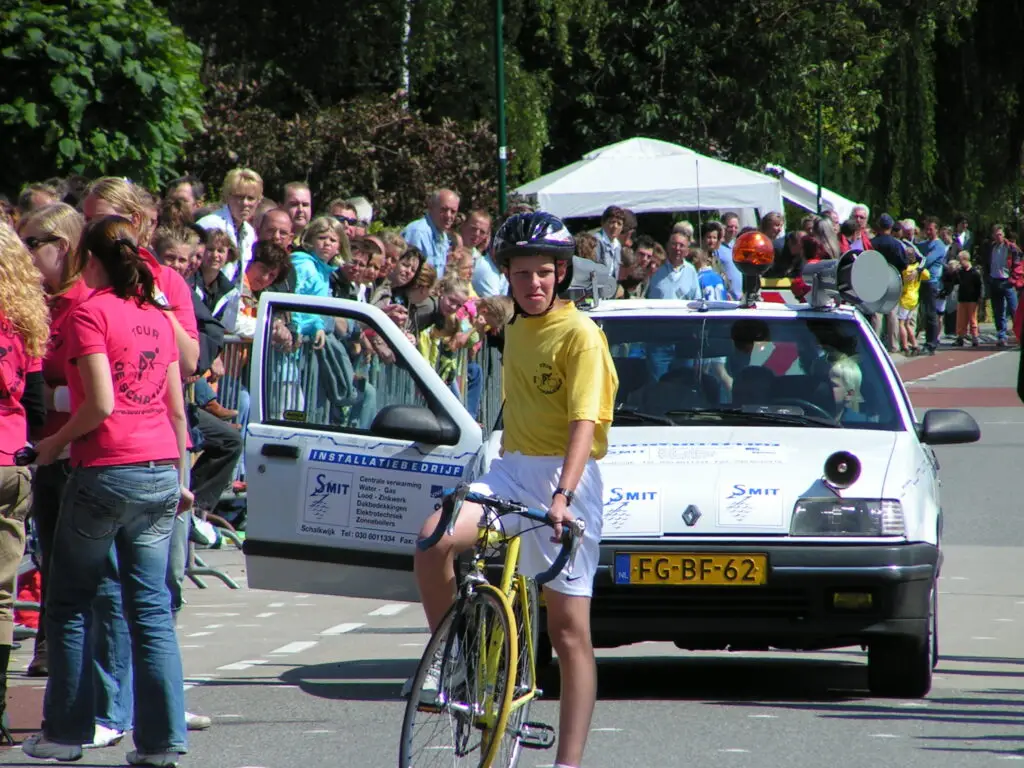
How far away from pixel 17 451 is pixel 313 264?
5.85m

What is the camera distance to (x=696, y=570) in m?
7.74

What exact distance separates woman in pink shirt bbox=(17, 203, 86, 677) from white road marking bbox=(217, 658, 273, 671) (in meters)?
0.86

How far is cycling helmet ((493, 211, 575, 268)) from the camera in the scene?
6113mm

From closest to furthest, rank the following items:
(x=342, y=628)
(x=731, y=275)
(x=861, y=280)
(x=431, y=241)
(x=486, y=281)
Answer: (x=861, y=280) → (x=342, y=628) → (x=486, y=281) → (x=431, y=241) → (x=731, y=275)

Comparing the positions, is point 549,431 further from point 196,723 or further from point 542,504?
point 196,723

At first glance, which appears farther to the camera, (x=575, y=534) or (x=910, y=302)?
(x=910, y=302)

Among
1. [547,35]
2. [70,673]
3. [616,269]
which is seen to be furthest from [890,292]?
[547,35]

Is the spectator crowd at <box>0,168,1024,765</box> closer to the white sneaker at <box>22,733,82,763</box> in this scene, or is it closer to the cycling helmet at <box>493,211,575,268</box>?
the white sneaker at <box>22,733,82,763</box>

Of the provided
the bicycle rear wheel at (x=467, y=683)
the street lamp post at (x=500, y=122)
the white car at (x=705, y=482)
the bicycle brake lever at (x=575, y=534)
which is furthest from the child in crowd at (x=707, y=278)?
the bicycle rear wheel at (x=467, y=683)

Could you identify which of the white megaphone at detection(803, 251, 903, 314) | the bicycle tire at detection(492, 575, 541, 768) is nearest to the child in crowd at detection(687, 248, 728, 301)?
the white megaphone at detection(803, 251, 903, 314)

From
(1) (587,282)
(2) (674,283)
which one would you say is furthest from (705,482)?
(2) (674,283)

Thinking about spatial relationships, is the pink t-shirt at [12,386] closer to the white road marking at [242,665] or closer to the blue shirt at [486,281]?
the white road marking at [242,665]

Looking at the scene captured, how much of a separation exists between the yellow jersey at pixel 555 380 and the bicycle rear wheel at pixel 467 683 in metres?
0.60

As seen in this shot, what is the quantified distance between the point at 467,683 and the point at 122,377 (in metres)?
1.62
